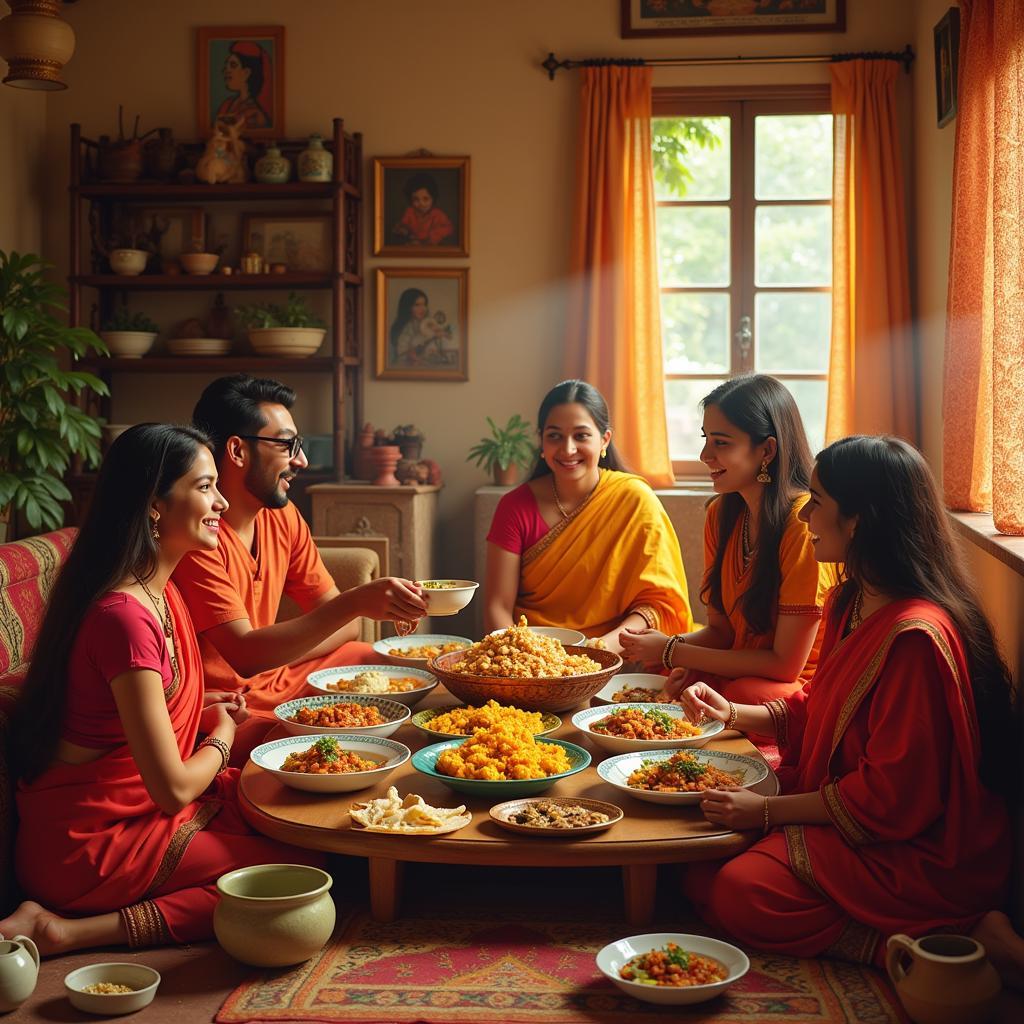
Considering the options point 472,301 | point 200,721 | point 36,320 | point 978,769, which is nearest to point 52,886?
point 200,721

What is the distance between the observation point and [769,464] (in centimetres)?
326

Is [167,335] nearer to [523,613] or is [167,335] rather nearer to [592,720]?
[523,613]

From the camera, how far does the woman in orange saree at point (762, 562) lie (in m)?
3.14

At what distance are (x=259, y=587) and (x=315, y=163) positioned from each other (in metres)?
2.84

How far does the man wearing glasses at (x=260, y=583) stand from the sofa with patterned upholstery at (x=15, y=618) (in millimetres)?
426

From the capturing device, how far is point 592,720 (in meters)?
2.87

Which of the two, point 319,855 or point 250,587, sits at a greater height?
point 250,587

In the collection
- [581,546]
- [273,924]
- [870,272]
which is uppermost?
[870,272]

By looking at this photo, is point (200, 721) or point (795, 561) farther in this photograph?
point (795, 561)

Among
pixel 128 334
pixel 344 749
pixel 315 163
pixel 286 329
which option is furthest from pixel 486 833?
pixel 128 334

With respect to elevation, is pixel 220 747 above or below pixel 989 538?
below

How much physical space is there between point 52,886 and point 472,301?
396cm

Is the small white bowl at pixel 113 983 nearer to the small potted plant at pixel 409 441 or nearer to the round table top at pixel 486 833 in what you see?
the round table top at pixel 486 833

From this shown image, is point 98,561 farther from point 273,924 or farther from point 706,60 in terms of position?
point 706,60
